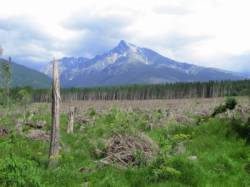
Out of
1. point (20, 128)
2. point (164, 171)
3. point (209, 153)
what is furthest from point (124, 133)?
point (20, 128)

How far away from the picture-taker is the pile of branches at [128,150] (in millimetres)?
16844

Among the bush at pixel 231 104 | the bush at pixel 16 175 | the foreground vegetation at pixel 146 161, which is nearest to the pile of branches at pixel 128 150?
the foreground vegetation at pixel 146 161

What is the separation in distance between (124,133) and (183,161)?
5603 millimetres

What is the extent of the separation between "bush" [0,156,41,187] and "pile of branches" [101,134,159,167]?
4.89m

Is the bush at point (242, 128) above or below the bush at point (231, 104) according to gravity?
below

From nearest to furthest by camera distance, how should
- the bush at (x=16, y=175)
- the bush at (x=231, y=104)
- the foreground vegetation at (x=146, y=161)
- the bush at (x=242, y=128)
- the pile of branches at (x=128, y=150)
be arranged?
the bush at (x=16, y=175)
the foreground vegetation at (x=146, y=161)
the pile of branches at (x=128, y=150)
the bush at (x=242, y=128)
the bush at (x=231, y=104)

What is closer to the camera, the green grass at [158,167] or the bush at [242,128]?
the green grass at [158,167]

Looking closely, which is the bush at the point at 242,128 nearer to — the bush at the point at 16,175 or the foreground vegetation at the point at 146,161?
the foreground vegetation at the point at 146,161

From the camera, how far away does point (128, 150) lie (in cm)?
1809

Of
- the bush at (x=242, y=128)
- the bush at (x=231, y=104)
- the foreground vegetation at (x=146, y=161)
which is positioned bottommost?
the foreground vegetation at (x=146, y=161)

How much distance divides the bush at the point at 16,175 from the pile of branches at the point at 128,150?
489 centimetres

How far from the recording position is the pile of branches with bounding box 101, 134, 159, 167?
16844 mm

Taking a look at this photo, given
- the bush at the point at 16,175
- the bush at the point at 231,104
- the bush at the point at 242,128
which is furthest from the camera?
the bush at the point at 231,104

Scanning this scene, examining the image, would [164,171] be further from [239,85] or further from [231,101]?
[239,85]
